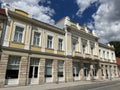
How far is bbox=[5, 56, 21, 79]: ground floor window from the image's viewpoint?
1463 centimetres

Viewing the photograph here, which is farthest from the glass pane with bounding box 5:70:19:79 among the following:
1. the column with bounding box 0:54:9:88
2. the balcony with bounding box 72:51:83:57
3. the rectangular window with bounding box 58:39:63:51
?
the balcony with bounding box 72:51:83:57

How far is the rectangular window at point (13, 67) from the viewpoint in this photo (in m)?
14.6

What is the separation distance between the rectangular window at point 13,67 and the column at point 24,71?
463mm

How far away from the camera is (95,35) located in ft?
95.3

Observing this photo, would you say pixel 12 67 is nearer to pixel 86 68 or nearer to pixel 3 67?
pixel 3 67

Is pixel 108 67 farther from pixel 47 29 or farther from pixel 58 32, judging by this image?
pixel 47 29

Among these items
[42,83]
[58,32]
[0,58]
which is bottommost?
[42,83]

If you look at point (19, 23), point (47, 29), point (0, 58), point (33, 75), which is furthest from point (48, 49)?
point (0, 58)

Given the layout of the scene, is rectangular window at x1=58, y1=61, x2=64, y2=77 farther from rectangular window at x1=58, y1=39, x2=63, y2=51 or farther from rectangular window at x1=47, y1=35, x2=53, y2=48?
rectangular window at x1=47, y1=35, x2=53, y2=48

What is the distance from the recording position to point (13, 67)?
15.1m

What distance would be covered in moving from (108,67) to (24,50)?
80.9ft

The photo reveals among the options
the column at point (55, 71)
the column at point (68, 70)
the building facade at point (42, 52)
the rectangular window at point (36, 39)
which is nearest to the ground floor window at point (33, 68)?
the building facade at point (42, 52)

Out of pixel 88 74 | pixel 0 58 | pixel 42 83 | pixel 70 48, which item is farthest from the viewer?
pixel 88 74

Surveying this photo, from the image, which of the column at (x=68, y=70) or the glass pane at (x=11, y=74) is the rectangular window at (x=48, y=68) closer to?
the column at (x=68, y=70)
